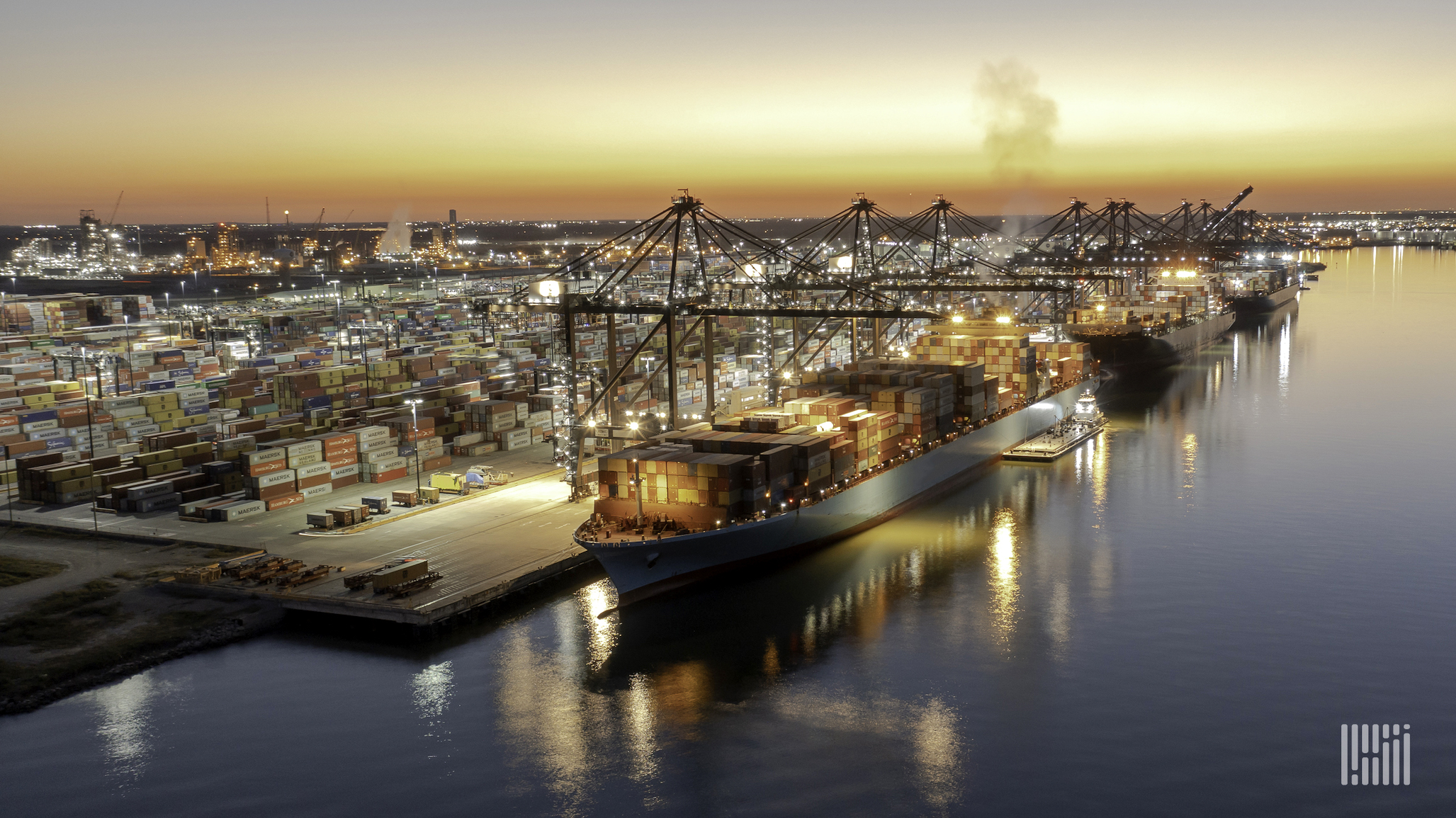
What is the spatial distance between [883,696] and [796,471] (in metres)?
7.42

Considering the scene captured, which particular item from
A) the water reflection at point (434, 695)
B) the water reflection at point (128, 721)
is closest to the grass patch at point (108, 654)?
the water reflection at point (128, 721)

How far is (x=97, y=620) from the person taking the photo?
19.6 m

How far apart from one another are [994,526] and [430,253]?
6553 inches

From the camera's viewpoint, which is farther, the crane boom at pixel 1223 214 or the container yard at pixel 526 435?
the crane boom at pixel 1223 214

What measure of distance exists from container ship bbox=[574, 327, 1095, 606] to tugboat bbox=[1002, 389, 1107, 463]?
954 millimetres

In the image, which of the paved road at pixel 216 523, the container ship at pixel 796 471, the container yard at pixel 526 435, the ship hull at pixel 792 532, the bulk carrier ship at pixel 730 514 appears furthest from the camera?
the paved road at pixel 216 523

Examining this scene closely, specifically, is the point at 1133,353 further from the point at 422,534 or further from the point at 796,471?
the point at 422,534

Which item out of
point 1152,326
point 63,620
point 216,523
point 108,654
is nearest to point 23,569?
point 63,620

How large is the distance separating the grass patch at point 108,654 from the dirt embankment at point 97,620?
2 centimetres

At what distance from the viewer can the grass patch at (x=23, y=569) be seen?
2181cm

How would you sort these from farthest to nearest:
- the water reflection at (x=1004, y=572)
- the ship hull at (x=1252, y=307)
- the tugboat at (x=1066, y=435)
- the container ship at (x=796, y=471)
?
the ship hull at (x=1252, y=307)
the tugboat at (x=1066, y=435)
the container ship at (x=796, y=471)
the water reflection at (x=1004, y=572)

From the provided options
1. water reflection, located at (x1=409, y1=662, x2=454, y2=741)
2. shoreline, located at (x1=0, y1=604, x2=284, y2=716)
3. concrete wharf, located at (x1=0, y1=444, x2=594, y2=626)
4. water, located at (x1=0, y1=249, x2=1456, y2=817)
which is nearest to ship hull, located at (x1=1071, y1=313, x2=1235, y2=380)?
water, located at (x1=0, y1=249, x2=1456, y2=817)

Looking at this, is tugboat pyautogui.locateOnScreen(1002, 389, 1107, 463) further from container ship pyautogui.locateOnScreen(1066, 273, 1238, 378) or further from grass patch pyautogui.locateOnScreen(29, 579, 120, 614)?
grass patch pyautogui.locateOnScreen(29, 579, 120, 614)

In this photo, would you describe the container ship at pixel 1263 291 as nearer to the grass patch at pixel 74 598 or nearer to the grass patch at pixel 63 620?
the grass patch at pixel 74 598
